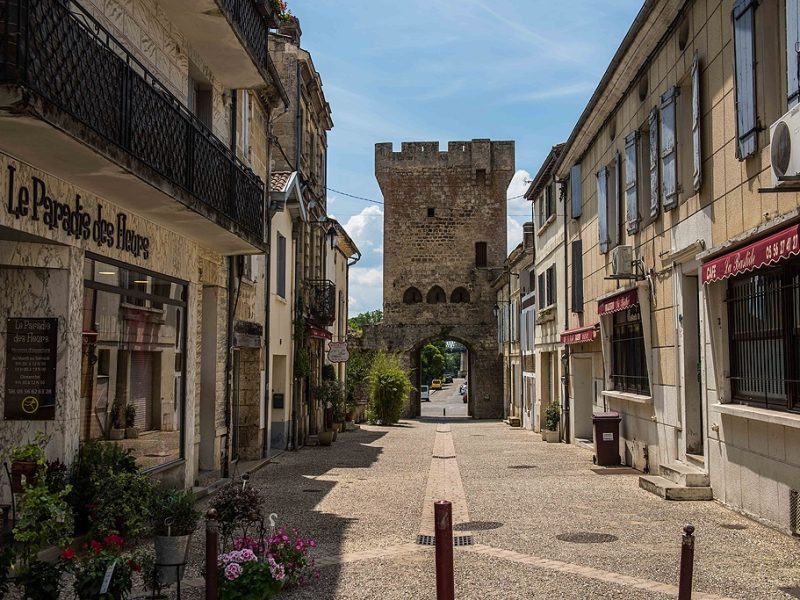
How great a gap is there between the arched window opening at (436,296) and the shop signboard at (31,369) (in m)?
35.9

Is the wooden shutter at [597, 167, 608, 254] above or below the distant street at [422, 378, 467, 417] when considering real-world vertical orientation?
above

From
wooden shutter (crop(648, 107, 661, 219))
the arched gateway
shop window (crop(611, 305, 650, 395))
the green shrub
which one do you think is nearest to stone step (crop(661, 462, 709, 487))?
shop window (crop(611, 305, 650, 395))

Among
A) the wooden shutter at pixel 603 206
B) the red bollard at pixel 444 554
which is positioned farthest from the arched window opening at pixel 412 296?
the red bollard at pixel 444 554

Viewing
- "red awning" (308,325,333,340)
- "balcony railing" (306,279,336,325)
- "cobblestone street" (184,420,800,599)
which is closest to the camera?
"cobblestone street" (184,420,800,599)

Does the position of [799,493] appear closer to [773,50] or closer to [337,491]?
[773,50]

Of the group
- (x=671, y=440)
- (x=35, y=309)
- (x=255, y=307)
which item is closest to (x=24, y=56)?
(x=35, y=309)

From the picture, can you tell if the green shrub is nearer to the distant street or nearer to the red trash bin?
the red trash bin

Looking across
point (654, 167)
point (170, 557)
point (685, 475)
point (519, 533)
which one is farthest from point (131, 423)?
point (654, 167)

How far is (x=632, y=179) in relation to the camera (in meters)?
14.3

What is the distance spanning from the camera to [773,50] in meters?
8.68

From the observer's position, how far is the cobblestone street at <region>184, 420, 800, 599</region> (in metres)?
6.66

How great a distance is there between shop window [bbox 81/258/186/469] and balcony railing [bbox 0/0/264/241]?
1.31m

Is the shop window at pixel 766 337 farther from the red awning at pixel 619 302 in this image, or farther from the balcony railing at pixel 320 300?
the balcony railing at pixel 320 300

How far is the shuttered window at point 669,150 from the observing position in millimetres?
12000
